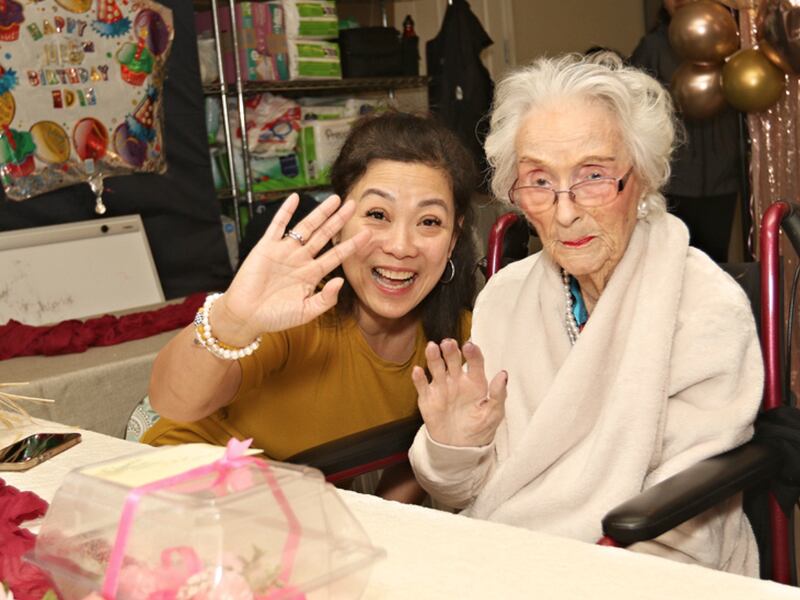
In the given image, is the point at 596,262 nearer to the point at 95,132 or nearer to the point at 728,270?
the point at 728,270

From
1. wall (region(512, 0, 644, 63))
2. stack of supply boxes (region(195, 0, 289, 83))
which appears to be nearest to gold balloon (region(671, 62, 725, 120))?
stack of supply boxes (region(195, 0, 289, 83))

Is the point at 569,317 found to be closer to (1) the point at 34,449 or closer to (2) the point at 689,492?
(2) the point at 689,492

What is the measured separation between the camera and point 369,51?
209 inches

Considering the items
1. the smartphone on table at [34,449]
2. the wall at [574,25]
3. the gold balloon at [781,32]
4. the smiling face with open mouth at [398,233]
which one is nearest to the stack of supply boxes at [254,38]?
the wall at [574,25]

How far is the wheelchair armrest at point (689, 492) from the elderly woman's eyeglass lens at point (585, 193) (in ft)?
1.54

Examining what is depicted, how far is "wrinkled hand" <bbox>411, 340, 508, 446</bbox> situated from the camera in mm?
1583

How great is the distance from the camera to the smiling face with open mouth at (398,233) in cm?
192

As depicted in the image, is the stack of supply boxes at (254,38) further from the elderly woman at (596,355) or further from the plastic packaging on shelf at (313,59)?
the elderly woman at (596,355)

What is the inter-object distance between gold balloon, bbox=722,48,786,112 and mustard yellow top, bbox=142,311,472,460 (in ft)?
7.89

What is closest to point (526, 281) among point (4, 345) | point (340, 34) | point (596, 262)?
point (596, 262)

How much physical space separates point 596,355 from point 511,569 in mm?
773

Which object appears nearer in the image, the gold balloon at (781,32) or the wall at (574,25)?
the gold balloon at (781,32)

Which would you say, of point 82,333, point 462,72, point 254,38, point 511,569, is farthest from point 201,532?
point 462,72

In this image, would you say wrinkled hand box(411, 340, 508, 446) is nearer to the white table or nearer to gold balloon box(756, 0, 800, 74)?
the white table
